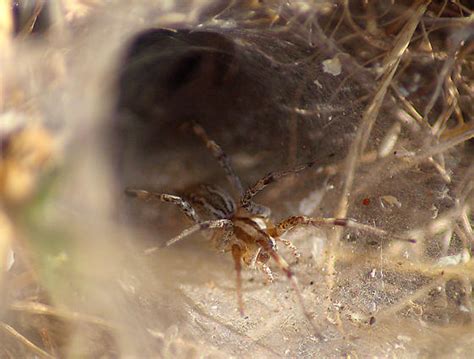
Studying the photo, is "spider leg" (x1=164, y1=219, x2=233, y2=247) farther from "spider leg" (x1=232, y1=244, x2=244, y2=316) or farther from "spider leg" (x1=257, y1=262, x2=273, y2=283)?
"spider leg" (x1=257, y1=262, x2=273, y2=283)

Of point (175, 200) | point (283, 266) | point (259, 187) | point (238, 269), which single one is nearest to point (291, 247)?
point (283, 266)

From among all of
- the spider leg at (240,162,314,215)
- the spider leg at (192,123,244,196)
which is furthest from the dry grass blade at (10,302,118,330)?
the spider leg at (192,123,244,196)

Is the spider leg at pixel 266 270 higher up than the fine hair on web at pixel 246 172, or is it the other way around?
the fine hair on web at pixel 246 172

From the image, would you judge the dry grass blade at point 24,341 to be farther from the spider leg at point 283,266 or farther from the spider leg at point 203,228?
the spider leg at point 283,266

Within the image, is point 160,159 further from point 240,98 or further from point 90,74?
point 90,74

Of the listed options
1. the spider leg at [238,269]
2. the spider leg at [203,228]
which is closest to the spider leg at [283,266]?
the spider leg at [238,269]

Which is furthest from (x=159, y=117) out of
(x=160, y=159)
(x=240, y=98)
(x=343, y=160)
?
(x=343, y=160)
